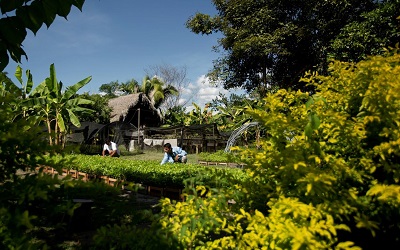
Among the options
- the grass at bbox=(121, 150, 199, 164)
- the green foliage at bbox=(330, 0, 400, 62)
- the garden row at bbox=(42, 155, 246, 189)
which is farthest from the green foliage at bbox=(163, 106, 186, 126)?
the garden row at bbox=(42, 155, 246, 189)

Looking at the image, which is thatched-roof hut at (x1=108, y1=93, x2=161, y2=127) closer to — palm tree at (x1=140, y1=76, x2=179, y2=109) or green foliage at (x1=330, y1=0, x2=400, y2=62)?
palm tree at (x1=140, y1=76, x2=179, y2=109)

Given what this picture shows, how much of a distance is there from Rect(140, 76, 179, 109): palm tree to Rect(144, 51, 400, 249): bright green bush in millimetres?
33188

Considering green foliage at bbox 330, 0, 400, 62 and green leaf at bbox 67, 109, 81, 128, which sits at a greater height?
green foliage at bbox 330, 0, 400, 62

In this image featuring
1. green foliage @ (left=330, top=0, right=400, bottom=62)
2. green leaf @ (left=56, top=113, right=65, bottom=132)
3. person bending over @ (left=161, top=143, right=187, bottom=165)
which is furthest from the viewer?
green leaf @ (left=56, top=113, right=65, bottom=132)

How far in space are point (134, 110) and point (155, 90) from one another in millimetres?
5977

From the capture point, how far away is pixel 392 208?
203 cm

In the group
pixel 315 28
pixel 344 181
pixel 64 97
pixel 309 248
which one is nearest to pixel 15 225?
pixel 309 248

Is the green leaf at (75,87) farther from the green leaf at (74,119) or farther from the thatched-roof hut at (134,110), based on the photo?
the thatched-roof hut at (134,110)

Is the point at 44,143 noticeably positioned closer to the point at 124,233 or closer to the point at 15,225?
the point at 15,225

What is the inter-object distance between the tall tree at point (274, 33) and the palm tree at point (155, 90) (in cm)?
1649

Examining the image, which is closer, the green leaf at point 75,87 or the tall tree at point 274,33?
the green leaf at point 75,87

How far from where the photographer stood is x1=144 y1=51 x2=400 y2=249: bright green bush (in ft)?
6.01

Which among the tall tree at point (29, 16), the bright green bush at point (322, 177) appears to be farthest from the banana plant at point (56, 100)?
the bright green bush at point (322, 177)

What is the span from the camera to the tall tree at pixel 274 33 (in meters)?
16.0
